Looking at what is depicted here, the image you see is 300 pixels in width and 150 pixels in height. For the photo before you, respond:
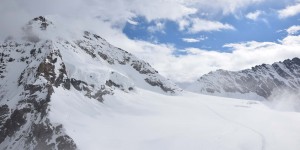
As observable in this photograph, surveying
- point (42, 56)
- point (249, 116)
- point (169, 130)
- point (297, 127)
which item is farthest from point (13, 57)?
point (297, 127)

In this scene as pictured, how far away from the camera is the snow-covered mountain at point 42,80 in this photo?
4525 inches

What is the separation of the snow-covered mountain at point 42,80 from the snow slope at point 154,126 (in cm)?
346

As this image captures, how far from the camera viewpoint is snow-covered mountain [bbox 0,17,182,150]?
377 ft

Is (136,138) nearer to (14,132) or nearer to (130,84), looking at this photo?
(14,132)

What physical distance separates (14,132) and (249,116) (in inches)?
4149

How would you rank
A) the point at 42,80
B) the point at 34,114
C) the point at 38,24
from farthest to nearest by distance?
the point at 38,24 → the point at 42,80 → the point at 34,114

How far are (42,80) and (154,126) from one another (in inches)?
1551

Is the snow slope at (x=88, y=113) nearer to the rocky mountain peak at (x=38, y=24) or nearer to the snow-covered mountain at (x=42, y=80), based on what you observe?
the rocky mountain peak at (x=38, y=24)

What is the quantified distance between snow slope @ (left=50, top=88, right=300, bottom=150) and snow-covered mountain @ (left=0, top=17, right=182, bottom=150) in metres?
3.46

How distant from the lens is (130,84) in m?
172

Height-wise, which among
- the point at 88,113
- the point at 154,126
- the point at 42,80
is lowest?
the point at 154,126

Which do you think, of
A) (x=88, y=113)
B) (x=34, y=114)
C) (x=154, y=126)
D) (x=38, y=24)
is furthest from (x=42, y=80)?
(x=38, y=24)

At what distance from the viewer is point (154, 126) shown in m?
135

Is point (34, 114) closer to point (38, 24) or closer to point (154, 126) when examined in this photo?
point (154, 126)
